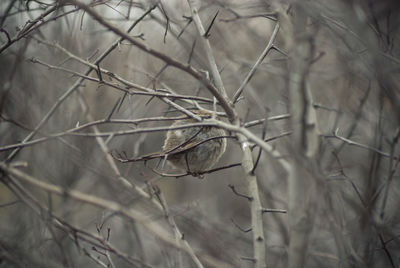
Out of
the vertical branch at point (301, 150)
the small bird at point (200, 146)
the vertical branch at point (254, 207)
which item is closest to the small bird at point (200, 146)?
the small bird at point (200, 146)

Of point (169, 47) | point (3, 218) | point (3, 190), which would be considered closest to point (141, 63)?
point (169, 47)

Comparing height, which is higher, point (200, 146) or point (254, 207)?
point (200, 146)

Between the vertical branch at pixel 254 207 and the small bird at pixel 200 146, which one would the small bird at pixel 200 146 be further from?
the vertical branch at pixel 254 207

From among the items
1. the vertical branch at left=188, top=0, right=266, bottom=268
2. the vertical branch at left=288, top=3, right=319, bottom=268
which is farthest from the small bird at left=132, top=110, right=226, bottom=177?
the vertical branch at left=288, top=3, right=319, bottom=268

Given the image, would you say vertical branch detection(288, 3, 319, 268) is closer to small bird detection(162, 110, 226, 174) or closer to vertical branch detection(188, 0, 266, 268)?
vertical branch detection(188, 0, 266, 268)

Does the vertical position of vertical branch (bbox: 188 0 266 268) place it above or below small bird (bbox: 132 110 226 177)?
below

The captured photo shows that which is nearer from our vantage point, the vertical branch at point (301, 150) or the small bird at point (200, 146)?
the vertical branch at point (301, 150)

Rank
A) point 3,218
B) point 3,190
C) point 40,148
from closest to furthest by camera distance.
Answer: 1. point 40,148
2. point 3,218
3. point 3,190

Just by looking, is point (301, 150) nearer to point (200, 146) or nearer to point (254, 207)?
point (254, 207)

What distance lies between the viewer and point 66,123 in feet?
16.1

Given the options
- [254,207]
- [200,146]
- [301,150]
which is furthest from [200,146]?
[301,150]

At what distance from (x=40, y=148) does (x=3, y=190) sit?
5.76m

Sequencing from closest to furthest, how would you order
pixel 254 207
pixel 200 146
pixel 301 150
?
1. pixel 301 150
2. pixel 254 207
3. pixel 200 146

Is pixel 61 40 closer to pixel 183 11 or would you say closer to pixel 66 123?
pixel 66 123
